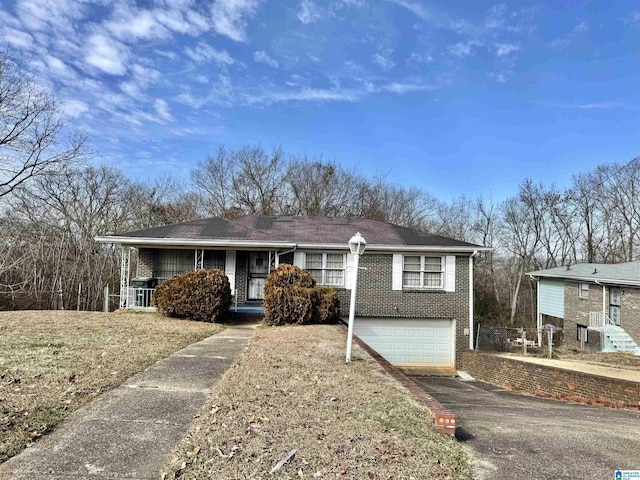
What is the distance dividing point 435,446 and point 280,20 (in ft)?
43.3

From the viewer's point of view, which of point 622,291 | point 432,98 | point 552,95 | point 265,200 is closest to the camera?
point 552,95

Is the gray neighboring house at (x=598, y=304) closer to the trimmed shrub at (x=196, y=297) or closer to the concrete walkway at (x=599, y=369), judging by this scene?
the concrete walkway at (x=599, y=369)

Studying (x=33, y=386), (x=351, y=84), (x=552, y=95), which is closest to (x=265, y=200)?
(x=351, y=84)

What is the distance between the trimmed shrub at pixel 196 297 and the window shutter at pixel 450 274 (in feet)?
26.4

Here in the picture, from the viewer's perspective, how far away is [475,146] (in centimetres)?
2427

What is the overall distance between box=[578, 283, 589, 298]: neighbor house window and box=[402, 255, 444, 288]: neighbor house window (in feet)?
35.8

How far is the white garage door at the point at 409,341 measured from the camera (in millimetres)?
15234

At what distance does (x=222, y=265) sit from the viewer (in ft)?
50.7

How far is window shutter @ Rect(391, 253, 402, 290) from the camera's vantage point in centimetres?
1518

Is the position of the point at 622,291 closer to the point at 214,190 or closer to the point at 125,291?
Result: the point at 125,291

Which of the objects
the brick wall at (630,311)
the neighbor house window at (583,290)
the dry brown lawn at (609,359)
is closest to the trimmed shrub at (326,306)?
the dry brown lawn at (609,359)

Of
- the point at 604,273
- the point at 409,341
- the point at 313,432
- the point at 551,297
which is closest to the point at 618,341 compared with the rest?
the point at 604,273

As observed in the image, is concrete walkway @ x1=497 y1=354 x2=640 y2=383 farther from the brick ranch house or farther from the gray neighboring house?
the gray neighboring house

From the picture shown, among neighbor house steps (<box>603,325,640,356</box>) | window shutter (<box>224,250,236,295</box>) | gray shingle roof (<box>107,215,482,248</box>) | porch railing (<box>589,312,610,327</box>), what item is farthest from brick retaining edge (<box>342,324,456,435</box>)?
porch railing (<box>589,312,610,327</box>)
